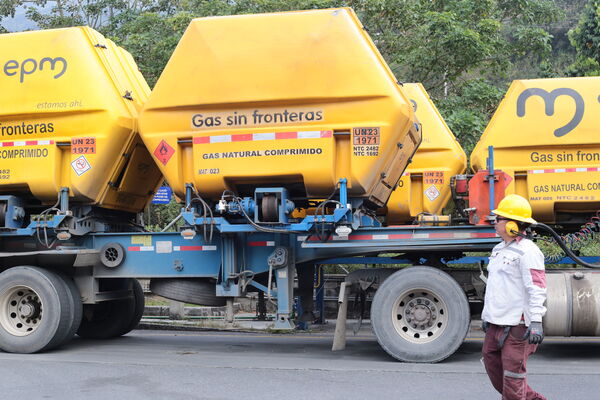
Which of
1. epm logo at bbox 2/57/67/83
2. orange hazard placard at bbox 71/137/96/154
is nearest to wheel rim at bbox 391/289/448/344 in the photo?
orange hazard placard at bbox 71/137/96/154

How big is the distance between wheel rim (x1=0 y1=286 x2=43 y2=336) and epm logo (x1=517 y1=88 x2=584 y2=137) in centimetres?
640

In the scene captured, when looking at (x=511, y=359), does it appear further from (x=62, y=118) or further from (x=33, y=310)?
(x=62, y=118)

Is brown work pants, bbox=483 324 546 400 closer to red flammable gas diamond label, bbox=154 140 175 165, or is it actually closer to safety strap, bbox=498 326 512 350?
safety strap, bbox=498 326 512 350

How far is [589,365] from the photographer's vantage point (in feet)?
27.5

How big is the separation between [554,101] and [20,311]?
277 inches

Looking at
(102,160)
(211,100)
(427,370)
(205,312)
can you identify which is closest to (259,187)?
(211,100)

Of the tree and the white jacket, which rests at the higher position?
the tree

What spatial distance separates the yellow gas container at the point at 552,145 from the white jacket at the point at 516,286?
161 inches

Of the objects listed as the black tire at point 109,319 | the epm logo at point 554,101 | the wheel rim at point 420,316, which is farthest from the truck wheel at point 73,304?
the epm logo at point 554,101

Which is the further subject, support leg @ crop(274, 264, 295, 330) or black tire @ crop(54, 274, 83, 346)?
black tire @ crop(54, 274, 83, 346)

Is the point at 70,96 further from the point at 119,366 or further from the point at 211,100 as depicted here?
the point at 119,366

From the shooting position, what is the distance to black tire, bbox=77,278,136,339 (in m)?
11.3

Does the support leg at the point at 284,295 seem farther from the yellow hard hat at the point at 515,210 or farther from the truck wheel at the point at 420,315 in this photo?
the yellow hard hat at the point at 515,210

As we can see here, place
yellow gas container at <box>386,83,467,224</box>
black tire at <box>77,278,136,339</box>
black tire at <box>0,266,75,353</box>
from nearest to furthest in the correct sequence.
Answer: black tire at <box>0,266,75,353</box> → black tire at <box>77,278,136,339</box> → yellow gas container at <box>386,83,467,224</box>
